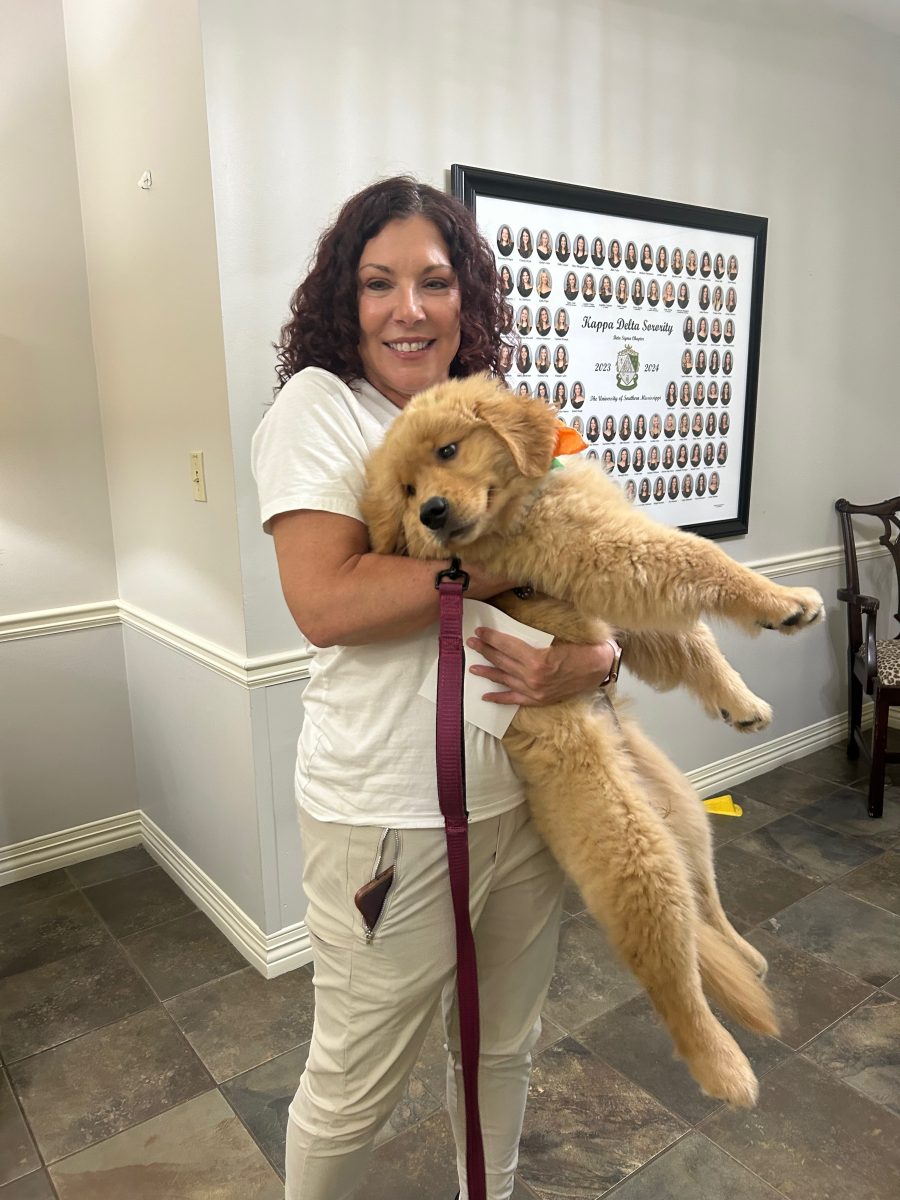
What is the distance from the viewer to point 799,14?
9.43ft

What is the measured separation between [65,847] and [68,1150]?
126 centimetres

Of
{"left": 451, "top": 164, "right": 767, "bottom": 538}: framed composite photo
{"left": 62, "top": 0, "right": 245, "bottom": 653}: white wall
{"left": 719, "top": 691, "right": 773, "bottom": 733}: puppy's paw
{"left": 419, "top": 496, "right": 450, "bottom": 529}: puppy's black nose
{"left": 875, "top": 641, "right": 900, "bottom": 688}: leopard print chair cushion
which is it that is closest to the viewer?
{"left": 419, "top": 496, "right": 450, "bottom": 529}: puppy's black nose

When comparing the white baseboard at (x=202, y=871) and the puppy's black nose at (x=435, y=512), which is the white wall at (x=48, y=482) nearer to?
the white baseboard at (x=202, y=871)

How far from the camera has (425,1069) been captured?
6.30ft

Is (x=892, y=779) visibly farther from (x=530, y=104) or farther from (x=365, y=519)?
(x=365, y=519)

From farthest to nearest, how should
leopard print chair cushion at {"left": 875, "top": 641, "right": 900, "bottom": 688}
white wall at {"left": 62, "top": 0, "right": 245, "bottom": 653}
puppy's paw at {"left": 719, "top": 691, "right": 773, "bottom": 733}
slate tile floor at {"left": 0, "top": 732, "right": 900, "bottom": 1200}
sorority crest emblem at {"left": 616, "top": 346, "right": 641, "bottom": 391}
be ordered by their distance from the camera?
leopard print chair cushion at {"left": 875, "top": 641, "right": 900, "bottom": 688} → sorority crest emblem at {"left": 616, "top": 346, "right": 641, "bottom": 391} → white wall at {"left": 62, "top": 0, "right": 245, "bottom": 653} → slate tile floor at {"left": 0, "top": 732, "right": 900, "bottom": 1200} → puppy's paw at {"left": 719, "top": 691, "right": 773, "bottom": 733}

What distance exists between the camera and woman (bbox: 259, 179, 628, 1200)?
A: 3.41ft

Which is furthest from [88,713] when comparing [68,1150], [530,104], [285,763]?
[530,104]

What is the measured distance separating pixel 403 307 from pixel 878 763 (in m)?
2.74

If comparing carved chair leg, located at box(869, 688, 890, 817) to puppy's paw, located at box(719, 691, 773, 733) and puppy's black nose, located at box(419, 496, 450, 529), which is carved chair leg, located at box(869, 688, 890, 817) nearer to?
puppy's paw, located at box(719, 691, 773, 733)

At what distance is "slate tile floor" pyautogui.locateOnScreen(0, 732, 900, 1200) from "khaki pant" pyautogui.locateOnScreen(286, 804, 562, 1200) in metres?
0.64

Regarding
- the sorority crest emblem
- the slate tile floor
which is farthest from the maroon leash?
the sorority crest emblem

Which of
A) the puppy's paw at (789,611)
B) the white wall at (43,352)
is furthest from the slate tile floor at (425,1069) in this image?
the puppy's paw at (789,611)

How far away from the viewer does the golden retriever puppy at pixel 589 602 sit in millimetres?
1050
